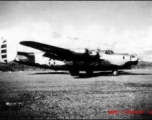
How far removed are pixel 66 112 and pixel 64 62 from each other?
13.5 metres

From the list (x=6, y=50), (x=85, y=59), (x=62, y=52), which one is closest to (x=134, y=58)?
(x=85, y=59)

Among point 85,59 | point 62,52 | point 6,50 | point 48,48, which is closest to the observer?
point 6,50

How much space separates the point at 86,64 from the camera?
55.6ft

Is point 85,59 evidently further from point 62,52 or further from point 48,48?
point 48,48

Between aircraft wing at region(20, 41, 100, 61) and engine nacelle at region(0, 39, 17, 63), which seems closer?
engine nacelle at region(0, 39, 17, 63)

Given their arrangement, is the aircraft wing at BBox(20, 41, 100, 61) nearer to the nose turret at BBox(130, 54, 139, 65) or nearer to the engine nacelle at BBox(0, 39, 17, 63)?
the nose turret at BBox(130, 54, 139, 65)

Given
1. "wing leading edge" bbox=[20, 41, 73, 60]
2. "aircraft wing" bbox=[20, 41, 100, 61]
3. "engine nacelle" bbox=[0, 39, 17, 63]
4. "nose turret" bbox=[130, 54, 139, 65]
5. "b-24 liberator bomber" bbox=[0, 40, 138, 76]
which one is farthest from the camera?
"nose turret" bbox=[130, 54, 139, 65]

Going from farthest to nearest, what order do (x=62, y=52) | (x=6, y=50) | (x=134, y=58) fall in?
(x=134, y=58) < (x=62, y=52) < (x=6, y=50)

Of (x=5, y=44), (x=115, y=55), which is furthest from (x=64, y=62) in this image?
Answer: (x=5, y=44)

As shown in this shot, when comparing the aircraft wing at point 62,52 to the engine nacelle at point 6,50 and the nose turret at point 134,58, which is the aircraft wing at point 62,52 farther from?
the engine nacelle at point 6,50

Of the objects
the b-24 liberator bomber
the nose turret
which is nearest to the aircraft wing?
the b-24 liberator bomber

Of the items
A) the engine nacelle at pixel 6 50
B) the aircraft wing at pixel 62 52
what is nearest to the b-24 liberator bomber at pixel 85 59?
the aircraft wing at pixel 62 52

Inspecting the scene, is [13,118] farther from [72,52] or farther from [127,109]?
[72,52]

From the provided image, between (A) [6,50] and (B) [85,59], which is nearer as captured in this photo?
(A) [6,50]
